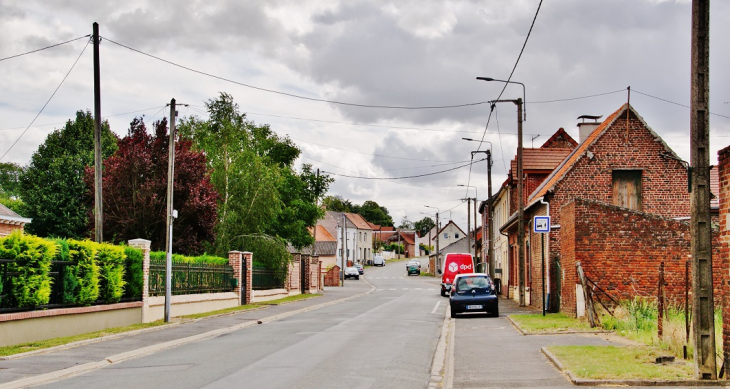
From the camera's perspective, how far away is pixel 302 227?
59.1 meters

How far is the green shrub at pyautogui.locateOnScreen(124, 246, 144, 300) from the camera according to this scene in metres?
22.9

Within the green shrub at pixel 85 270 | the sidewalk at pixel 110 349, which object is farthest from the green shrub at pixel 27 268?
the green shrub at pixel 85 270

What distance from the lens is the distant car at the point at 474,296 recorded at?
84.8ft

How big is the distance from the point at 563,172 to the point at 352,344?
14.8 metres

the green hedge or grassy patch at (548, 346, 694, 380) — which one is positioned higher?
the green hedge

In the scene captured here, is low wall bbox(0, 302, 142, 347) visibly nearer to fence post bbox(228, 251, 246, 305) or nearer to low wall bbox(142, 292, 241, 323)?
low wall bbox(142, 292, 241, 323)

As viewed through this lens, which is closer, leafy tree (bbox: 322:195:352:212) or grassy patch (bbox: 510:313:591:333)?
grassy patch (bbox: 510:313:591:333)

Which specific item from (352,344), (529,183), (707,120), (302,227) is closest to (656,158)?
(529,183)

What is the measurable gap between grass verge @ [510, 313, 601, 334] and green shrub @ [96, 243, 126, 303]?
11.3 meters

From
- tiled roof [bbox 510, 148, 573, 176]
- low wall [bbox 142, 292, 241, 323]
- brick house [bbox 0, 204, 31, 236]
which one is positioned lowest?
low wall [bbox 142, 292, 241, 323]

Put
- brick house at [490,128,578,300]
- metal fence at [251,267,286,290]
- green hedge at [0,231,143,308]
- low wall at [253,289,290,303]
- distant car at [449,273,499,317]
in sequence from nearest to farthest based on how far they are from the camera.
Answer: green hedge at [0,231,143,308]
distant car at [449,273,499,317]
brick house at [490,128,578,300]
low wall at [253,289,290,303]
metal fence at [251,267,286,290]

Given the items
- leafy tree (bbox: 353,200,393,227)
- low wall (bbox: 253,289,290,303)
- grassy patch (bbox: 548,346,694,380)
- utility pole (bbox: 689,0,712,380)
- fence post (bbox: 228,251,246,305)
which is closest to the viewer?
utility pole (bbox: 689,0,712,380)

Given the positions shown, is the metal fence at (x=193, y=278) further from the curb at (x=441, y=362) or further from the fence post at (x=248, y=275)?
the curb at (x=441, y=362)

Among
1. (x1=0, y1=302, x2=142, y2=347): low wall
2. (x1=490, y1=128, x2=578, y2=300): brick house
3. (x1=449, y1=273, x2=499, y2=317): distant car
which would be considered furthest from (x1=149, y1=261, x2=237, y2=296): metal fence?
(x1=490, y1=128, x2=578, y2=300): brick house
